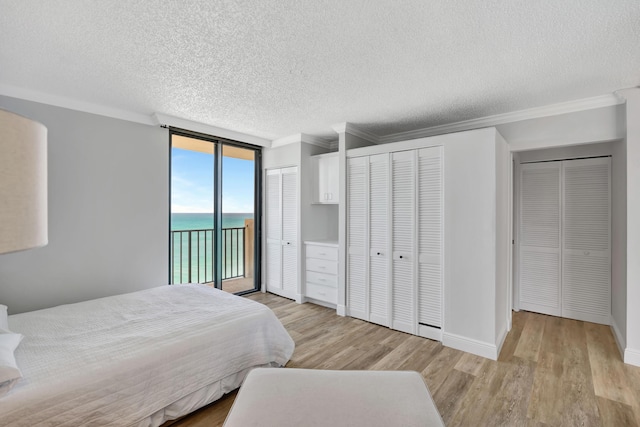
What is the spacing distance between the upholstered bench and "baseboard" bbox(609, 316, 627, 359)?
8.80ft

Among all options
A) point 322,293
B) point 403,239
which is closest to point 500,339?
point 403,239

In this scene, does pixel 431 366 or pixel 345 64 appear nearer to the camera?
pixel 345 64

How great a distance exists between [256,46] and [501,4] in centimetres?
145

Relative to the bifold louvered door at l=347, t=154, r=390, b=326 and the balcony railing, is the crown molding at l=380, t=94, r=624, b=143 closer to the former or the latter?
the bifold louvered door at l=347, t=154, r=390, b=326

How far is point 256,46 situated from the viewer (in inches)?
76.7

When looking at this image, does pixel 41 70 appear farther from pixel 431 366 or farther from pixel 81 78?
pixel 431 366

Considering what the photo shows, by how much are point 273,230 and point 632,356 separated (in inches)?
165

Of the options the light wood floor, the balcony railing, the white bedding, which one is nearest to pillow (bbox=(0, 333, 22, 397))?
the white bedding

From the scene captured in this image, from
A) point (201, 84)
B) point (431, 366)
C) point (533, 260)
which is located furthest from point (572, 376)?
point (201, 84)

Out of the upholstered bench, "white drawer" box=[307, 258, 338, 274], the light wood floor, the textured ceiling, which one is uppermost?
the textured ceiling

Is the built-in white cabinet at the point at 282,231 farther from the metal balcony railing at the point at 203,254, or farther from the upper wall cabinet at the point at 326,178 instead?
the metal balcony railing at the point at 203,254

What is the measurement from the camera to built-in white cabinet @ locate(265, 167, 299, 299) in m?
4.41

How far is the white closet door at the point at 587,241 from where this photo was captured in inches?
135

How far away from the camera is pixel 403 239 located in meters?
3.33
